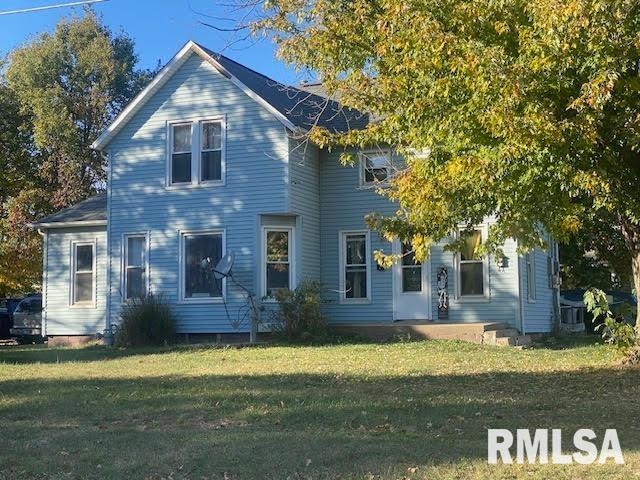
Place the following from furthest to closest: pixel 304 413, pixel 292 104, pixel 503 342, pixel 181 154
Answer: pixel 292 104 < pixel 181 154 < pixel 503 342 < pixel 304 413

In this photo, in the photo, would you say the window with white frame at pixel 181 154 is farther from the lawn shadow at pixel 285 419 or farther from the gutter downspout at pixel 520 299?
the lawn shadow at pixel 285 419

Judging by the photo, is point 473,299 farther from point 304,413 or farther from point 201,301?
point 304,413

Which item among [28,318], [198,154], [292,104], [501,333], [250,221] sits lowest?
[501,333]

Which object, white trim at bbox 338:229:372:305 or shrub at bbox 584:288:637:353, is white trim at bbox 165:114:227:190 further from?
shrub at bbox 584:288:637:353

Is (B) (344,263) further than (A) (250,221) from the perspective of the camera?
Yes

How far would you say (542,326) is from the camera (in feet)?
67.6

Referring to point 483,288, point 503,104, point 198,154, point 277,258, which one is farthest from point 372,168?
point 503,104

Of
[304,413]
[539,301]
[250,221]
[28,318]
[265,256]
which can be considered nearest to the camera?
[304,413]

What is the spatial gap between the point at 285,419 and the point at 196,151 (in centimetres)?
1257

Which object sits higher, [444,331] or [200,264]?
[200,264]

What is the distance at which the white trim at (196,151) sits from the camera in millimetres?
19281

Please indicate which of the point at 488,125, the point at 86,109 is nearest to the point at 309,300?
the point at 488,125

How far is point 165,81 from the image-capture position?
1986cm

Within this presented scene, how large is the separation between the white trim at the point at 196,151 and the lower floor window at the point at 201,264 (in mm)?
1311
